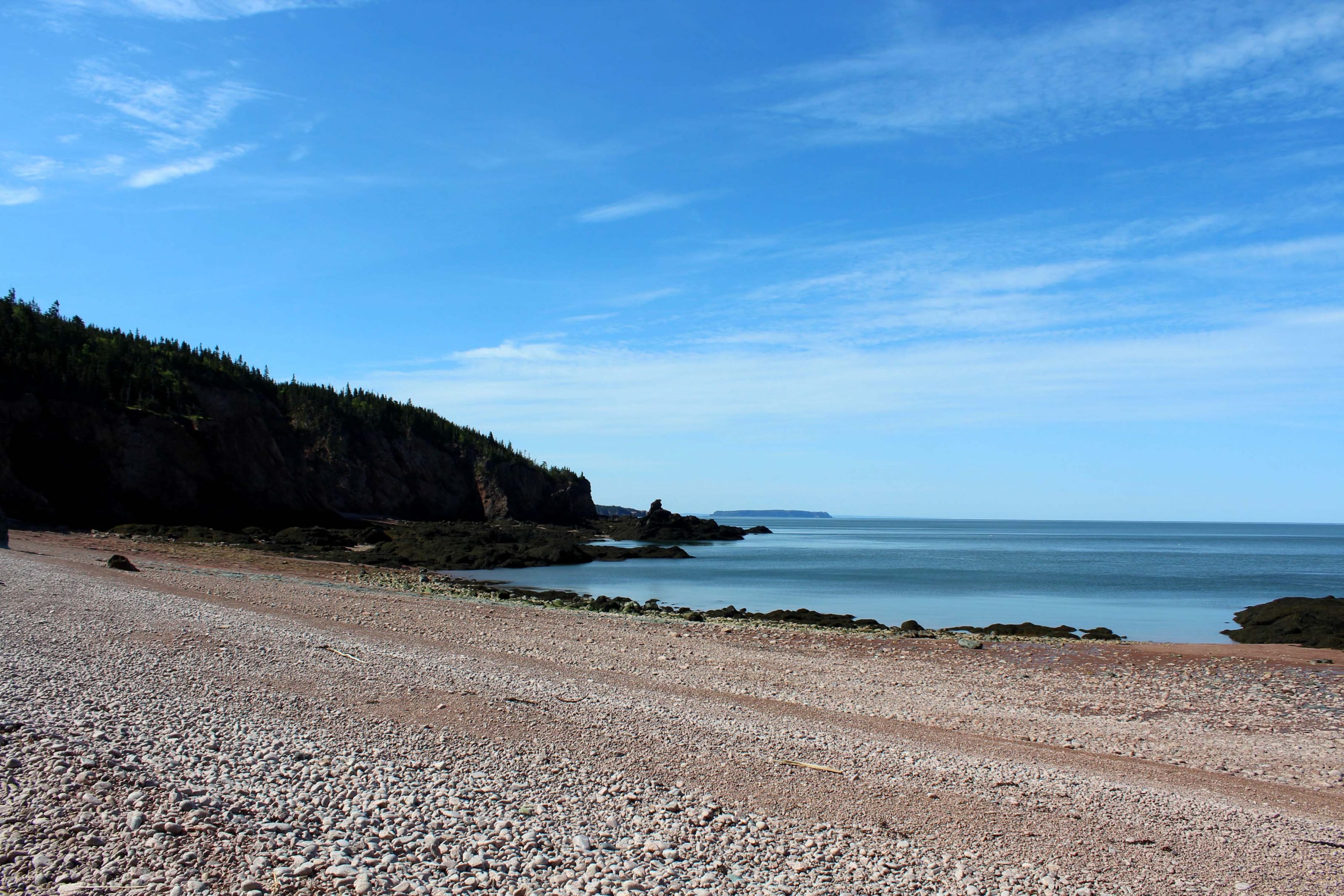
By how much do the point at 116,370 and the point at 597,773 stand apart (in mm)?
54185

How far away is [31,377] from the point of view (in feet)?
144

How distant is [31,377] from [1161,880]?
175 feet

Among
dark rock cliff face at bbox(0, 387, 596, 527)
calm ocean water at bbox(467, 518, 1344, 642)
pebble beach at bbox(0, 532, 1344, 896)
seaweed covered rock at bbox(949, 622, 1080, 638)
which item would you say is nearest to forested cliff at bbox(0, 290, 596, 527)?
dark rock cliff face at bbox(0, 387, 596, 527)

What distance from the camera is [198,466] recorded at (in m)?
50.4

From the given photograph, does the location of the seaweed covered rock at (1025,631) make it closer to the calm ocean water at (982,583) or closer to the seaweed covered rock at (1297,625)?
the calm ocean water at (982,583)

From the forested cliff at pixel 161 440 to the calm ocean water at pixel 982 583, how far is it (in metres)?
20.2

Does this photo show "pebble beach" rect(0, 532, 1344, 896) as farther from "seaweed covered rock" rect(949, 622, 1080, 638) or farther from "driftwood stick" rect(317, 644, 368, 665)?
"seaweed covered rock" rect(949, 622, 1080, 638)

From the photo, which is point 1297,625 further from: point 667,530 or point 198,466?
point 667,530

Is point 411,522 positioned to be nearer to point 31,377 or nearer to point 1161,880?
point 31,377

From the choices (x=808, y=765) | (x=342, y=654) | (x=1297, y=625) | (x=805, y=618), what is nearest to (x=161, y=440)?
(x=805, y=618)

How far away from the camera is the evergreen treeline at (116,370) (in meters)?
44.6

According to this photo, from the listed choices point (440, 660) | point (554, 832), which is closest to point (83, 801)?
point (554, 832)

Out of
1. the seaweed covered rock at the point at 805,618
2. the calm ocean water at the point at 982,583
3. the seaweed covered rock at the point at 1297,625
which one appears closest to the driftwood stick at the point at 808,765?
the seaweed covered rock at the point at 805,618

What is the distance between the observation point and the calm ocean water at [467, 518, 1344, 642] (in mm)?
32938
